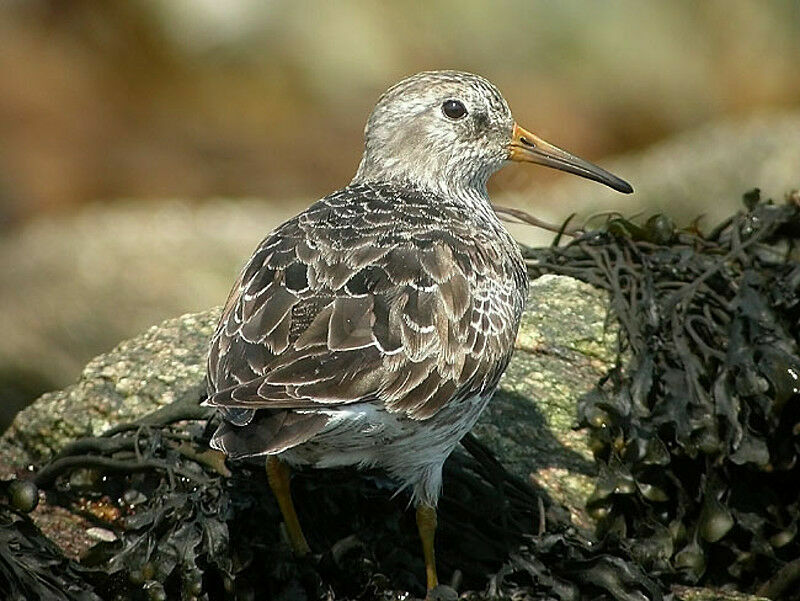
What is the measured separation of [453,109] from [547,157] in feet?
1.86

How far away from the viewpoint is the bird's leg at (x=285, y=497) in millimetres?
5562

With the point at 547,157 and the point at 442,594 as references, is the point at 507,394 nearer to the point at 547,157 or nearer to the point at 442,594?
the point at 547,157

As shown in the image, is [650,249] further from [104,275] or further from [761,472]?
[104,275]

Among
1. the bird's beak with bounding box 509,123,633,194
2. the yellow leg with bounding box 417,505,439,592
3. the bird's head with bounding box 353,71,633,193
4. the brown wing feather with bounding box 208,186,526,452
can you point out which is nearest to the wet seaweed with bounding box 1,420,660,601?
the yellow leg with bounding box 417,505,439,592

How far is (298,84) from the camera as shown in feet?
47.7

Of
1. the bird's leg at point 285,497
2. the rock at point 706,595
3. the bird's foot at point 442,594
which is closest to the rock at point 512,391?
the rock at point 706,595

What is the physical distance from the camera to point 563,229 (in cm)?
730

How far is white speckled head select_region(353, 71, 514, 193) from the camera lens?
6355 millimetres

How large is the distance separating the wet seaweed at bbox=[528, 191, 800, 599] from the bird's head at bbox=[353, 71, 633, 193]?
3.60 ft

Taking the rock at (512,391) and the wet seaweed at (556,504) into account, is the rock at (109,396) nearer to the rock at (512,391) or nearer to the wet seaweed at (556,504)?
the rock at (512,391)

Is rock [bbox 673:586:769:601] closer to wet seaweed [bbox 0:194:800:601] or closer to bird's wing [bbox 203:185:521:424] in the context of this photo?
wet seaweed [bbox 0:194:800:601]

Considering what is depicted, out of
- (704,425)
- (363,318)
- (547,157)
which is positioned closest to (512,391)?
(704,425)

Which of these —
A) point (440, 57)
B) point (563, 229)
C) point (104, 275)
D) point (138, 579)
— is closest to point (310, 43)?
point (440, 57)

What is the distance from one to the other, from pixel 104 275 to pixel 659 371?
19.9 ft
